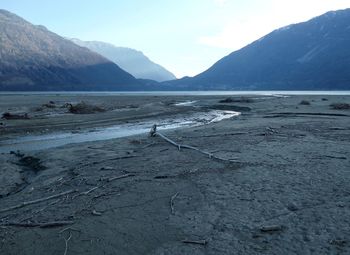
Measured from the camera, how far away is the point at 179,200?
28.0 feet

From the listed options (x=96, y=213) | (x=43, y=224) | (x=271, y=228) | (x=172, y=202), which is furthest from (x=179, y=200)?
(x=43, y=224)

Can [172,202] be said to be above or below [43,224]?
below

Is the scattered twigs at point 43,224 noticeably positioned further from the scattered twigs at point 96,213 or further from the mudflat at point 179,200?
the scattered twigs at point 96,213

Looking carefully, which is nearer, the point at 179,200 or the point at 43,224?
the point at 43,224

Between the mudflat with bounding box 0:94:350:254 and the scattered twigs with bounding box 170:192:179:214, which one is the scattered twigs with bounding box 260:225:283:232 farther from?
the scattered twigs with bounding box 170:192:179:214

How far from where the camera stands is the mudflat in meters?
6.39

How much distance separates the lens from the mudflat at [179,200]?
6387 millimetres

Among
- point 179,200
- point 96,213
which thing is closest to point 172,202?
point 179,200

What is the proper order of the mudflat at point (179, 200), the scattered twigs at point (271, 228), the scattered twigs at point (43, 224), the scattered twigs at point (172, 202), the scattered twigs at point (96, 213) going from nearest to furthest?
1. the mudflat at point (179, 200)
2. the scattered twigs at point (271, 228)
3. the scattered twigs at point (43, 224)
4. the scattered twigs at point (96, 213)
5. the scattered twigs at point (172, 202)

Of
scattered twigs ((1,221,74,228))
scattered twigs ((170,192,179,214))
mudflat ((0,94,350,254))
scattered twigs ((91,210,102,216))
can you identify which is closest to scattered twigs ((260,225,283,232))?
mudflat ((0,94,350,254))

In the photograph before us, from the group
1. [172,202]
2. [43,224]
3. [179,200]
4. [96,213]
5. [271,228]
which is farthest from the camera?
[179,200]

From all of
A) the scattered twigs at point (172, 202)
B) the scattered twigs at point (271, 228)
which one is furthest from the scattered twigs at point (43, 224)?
the scattered twigs at point (271, 228)

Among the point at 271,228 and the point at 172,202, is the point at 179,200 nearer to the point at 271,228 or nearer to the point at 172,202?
the point at 172,202

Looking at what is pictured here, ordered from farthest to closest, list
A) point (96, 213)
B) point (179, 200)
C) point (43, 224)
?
point (179, 200)
point (96, 213)
point (43, 224)
